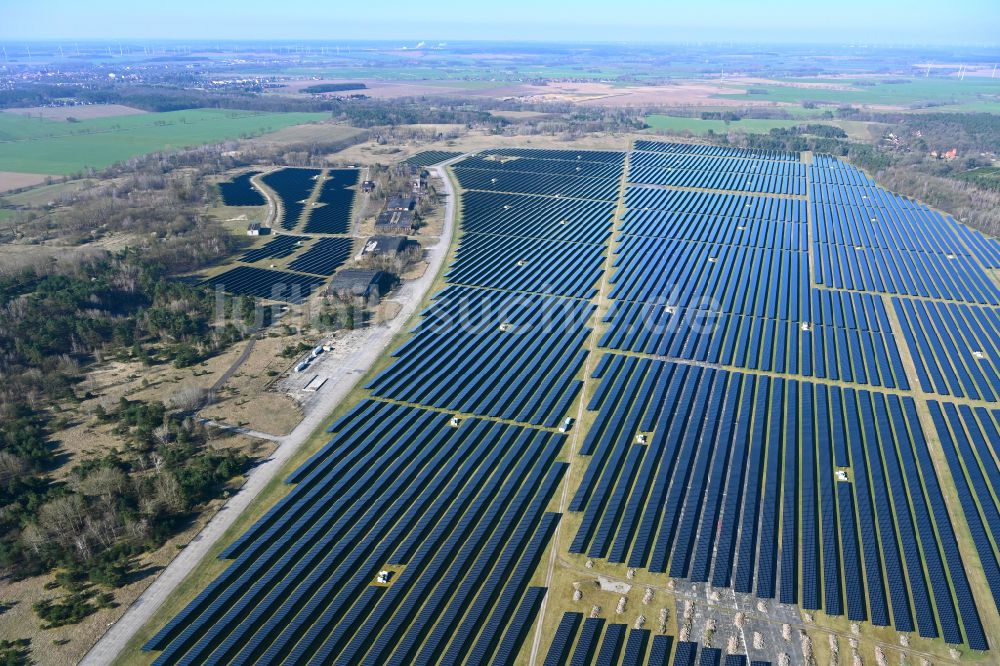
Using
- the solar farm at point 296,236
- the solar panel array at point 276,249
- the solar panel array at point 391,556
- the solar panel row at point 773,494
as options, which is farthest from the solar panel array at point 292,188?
the solar panel row at point 773,494

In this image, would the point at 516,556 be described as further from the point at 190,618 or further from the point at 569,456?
the point at 190,618

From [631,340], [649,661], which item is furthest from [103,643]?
[631,340]

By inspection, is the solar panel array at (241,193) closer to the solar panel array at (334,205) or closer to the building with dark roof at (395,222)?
the solar panel array at (334,205)

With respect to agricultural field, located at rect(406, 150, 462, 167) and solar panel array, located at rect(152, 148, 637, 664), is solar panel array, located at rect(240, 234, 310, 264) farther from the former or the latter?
agricultural field, located at rect(406, 150, 462, 167)

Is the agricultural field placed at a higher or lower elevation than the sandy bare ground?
higher

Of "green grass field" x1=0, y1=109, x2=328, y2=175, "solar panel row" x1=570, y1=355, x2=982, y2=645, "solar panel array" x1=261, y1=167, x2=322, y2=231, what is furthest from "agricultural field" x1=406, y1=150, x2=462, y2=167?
"solar panel row" x1=570, y1=355, x2=982, y2=645

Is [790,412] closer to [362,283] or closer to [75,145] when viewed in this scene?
[362,283]
